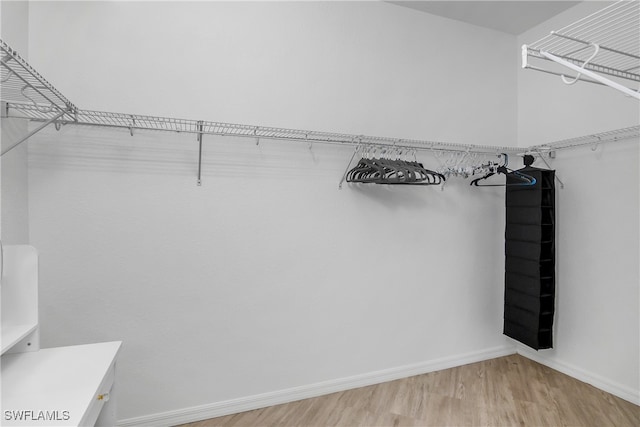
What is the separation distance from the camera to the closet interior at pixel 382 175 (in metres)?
1.17

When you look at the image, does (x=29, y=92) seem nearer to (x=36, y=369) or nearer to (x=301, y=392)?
(x=36, y=369)

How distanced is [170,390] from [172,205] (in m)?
1.05

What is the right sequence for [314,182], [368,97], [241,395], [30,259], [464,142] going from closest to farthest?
[30,259], [241,395], [314,182], [368,97], [464,142]

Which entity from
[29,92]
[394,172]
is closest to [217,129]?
[29,92]

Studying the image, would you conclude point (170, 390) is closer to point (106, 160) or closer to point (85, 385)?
point (85, 385)

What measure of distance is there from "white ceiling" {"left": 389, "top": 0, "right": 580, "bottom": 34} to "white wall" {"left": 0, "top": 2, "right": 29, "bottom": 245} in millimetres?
2205

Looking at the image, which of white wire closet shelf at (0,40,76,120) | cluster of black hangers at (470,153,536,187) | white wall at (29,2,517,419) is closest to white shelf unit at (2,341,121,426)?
white wall at (29,2,517,419)

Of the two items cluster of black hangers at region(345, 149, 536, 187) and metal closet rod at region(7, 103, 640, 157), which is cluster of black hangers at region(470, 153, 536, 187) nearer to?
cluster of black hangers at region(345, 149, 536, 187)

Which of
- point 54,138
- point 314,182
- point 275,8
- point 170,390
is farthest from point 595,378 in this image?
point 54,138

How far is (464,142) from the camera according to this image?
266 cm

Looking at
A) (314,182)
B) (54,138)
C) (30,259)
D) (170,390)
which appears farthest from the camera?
(314,182)

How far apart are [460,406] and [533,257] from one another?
1.15 metres

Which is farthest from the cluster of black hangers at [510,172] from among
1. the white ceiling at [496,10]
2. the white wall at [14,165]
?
the white wall at [14,165]

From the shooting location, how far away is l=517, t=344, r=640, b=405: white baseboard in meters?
2.16
